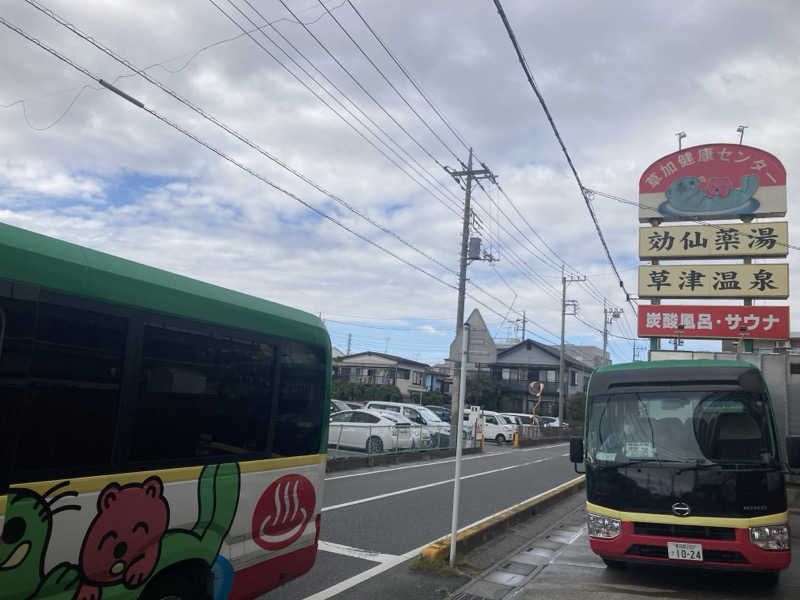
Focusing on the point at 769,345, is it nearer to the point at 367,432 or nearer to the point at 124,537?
the point at 367,432

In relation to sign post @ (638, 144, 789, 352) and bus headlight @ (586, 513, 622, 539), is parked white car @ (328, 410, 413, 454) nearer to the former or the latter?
sign post @ (638, 144, 789, 352)

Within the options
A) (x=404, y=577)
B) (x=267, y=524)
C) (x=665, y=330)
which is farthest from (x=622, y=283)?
(x=267, y=524)

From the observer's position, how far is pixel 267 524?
475 cm

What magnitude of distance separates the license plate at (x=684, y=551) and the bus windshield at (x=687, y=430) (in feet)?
2.67

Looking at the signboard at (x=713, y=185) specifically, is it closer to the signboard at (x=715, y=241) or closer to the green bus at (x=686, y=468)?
the signboard at (x=715, y=241)

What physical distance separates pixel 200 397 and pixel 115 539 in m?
0.99

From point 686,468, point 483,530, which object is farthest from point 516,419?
point 686,468

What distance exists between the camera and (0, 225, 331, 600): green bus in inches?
121

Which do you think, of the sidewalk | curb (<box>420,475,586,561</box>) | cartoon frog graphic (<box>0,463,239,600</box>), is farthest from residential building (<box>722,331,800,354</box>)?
cartoon frog graphic (<box>0,463,239,600</box>)

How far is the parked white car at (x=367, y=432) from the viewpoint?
19281 millimetres

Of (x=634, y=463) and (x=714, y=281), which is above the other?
(x=714, y=281)

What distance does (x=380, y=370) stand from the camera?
56.5 metres

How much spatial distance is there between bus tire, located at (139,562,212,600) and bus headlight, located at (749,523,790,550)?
5.06m

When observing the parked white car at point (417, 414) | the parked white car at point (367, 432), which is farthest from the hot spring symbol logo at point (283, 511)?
the parked white car at point (417, 414)
